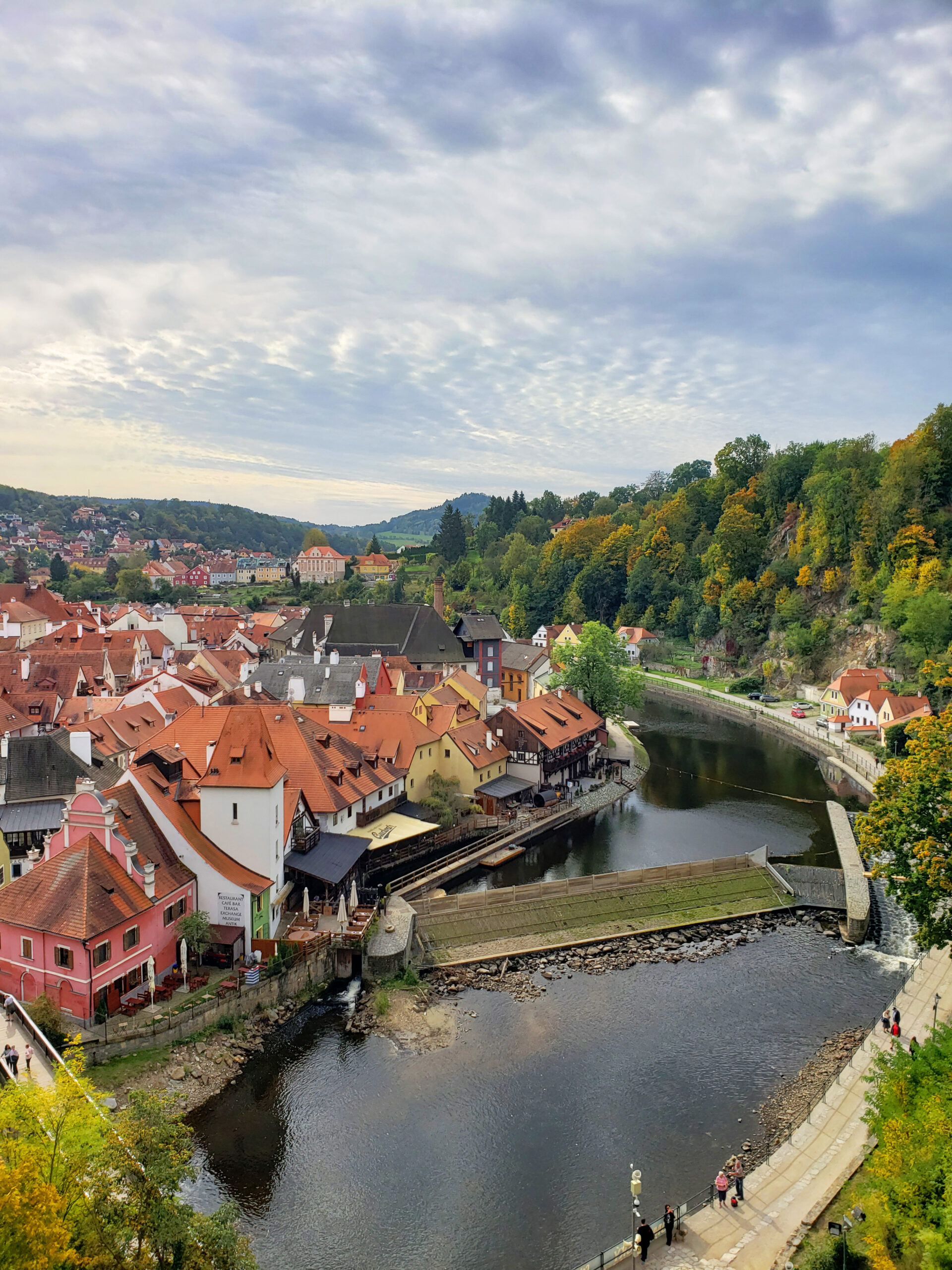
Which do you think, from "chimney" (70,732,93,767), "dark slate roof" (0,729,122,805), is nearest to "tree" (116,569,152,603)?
"chimney" (70,732,93,767)

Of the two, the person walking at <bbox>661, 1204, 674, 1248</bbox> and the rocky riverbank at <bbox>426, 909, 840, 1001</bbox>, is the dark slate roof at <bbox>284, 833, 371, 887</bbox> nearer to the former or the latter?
the rocky riverbank at <bbox>426, 909, 840, 1001</bbox>

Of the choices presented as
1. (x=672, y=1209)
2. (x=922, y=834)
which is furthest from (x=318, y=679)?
(x=672, y=1209)

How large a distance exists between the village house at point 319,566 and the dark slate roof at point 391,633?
96.0 meters

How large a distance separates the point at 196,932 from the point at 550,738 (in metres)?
29.4

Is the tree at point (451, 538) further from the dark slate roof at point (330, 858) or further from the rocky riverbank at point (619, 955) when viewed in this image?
the rocky riverbank at point (619, 955)

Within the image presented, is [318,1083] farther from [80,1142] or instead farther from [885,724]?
[885,724]

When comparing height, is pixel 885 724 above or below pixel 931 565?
below

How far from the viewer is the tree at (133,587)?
139m

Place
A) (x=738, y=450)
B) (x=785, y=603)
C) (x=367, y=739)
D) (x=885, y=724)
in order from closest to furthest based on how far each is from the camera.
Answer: (x=367, y=739), (x=885, y=724), (x=785, y=603), (x=738, y=450)

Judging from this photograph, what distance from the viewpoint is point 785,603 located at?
331ft

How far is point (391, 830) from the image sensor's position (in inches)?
1618

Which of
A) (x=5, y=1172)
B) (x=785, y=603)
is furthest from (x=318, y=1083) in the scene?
(x=785, y=603)

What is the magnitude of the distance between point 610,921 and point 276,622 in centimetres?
8274

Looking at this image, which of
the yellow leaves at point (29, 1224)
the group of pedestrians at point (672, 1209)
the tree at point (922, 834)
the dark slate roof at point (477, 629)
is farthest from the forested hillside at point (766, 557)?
the yellow leaves at point (29, 1224)
